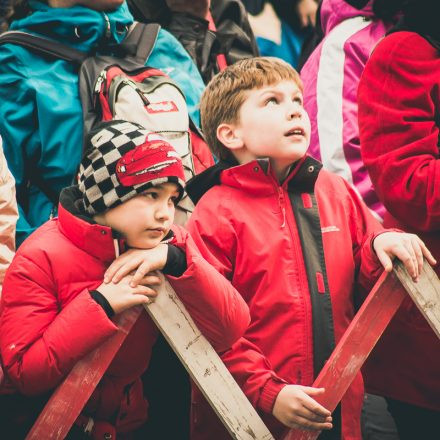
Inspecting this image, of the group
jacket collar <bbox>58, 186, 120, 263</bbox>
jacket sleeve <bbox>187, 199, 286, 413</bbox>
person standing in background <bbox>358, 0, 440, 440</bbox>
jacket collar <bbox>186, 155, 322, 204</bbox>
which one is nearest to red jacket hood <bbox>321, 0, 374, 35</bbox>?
person standing in background <bbox>358, 0, 440, 440</bbox>

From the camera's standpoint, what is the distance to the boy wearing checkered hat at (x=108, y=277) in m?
2.24

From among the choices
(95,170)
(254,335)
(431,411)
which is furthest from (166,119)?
(431,411)

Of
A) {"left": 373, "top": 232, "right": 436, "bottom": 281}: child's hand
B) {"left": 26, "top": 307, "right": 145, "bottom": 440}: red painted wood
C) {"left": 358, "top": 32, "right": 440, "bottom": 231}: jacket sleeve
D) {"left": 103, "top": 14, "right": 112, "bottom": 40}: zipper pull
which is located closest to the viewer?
{"left": 26, "top": 307, "right": 145, "bottom": 440}: red painted wood

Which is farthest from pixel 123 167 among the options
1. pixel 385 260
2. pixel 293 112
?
pixel 385 260

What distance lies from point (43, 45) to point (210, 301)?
157 cm

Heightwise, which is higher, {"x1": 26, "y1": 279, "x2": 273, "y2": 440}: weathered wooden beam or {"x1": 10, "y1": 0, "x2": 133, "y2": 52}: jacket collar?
{"x1": 10, "y1": 0, "x2": 133, "y2": 52}: jacket collar

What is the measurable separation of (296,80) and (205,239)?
76 centimetres

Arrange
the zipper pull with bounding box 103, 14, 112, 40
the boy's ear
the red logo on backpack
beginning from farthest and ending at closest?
1. the zipper pull with bounding box 103, 14, 112, 40
2. the red logo on backpack
3. the boy's ear

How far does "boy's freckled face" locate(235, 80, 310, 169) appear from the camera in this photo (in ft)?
9.24

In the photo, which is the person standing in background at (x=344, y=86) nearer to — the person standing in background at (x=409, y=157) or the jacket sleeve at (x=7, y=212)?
the person standing in background at (x=409, y=157)

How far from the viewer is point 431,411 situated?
2.83 m

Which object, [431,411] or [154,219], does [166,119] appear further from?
[431,411]

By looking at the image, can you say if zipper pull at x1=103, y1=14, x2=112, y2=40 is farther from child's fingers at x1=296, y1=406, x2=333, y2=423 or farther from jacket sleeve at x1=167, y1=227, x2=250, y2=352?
child's fingers at x1=296, y1=406, x2=333, y2=423

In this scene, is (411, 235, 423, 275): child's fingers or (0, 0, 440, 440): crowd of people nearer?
(0, 0, 440, 440): crowd of people
